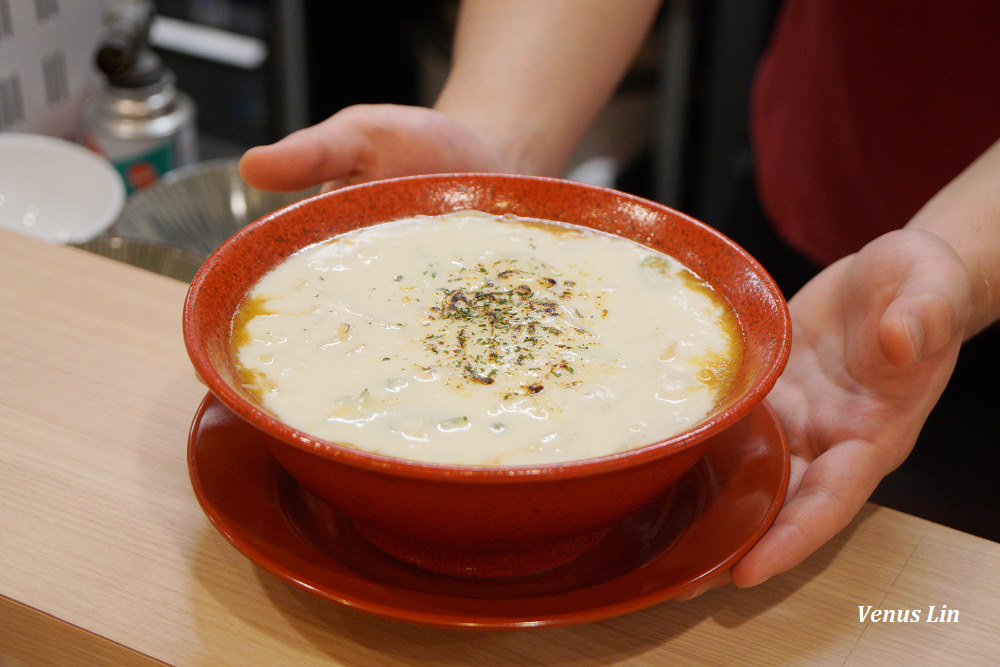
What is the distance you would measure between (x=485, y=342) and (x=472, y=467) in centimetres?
32

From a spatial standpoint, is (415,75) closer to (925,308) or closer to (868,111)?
(868,111)

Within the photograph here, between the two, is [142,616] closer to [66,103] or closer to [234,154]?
[66,103]

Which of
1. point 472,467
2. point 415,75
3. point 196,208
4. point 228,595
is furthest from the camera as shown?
point 415,75

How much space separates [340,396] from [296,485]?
Answer: 0.14m

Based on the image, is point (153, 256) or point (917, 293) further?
point (153, 256)

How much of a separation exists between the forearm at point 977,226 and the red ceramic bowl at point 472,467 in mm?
362

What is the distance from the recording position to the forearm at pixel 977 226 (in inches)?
51.3

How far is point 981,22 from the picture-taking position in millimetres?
1662

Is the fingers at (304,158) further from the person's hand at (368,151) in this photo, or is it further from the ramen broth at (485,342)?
the ramen broth at (485,342)

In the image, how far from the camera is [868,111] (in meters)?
1.87

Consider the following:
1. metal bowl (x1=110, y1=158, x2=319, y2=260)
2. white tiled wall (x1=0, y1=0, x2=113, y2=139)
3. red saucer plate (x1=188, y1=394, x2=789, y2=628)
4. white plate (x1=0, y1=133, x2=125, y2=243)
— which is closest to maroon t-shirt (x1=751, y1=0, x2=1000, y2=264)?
red saucer plate (x1=188, y1=394, x2=789, y2=628)

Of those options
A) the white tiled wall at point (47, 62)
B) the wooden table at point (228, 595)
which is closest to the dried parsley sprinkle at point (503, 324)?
the wooden table at point (228, 595)

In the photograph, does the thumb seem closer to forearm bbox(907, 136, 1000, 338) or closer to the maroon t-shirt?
forearm bbox(907, 136, 1000, 338)

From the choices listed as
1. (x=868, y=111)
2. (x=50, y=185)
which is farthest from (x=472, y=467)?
(x=50, y=185)
